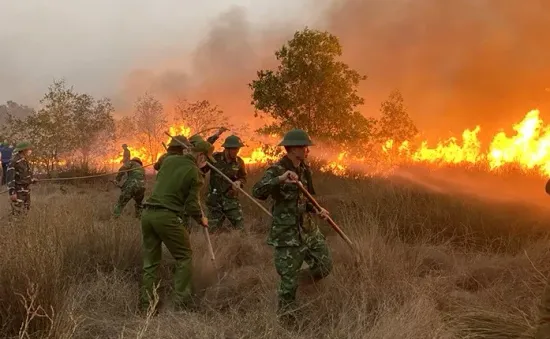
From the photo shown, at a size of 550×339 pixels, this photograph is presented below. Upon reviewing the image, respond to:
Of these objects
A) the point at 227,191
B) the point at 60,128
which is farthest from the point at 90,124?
the point at 227,191

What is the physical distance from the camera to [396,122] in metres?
24.4

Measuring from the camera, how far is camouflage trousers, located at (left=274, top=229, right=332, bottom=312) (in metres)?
4.30

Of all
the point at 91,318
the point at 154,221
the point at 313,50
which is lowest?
the point at 91,318

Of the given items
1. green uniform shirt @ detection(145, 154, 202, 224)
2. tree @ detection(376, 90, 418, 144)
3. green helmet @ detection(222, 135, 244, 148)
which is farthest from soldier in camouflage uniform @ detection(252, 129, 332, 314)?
tree @ detection(376, 90, 418, 144)

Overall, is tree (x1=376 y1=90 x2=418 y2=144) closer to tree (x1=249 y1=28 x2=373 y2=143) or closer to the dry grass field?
tree (x1=249 y1=28 x2=373 y2=143)

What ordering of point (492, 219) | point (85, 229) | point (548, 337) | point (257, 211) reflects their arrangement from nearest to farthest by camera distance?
point (548, 337) → point (85, 229) → point (492, 219) → point (257, 211)

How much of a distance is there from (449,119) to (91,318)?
26671 mm

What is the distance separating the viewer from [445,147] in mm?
20484

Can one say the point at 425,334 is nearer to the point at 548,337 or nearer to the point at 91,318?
the point at 548,337

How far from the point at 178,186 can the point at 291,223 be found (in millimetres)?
1335

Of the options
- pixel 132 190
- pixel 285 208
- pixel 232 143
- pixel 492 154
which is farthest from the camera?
pixel 492 154

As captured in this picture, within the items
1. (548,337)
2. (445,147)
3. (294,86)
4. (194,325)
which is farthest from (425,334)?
(445,147)

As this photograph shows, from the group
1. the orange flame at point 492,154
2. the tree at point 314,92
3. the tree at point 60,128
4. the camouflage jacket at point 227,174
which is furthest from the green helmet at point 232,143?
the tree at point 60,128

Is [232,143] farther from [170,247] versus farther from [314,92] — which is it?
[314,92]
